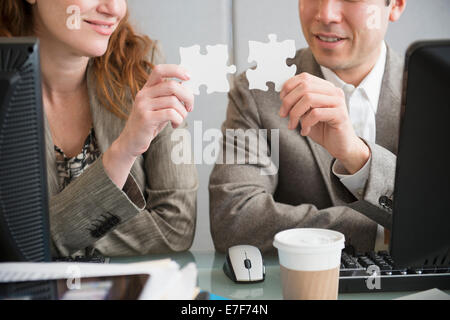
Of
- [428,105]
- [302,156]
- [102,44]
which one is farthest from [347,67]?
[428,105]

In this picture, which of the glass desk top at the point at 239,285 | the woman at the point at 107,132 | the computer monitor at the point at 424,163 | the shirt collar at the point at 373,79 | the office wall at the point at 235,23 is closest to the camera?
the computer monitor at the point at 424,163

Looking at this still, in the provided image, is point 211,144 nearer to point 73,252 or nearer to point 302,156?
point 302,156

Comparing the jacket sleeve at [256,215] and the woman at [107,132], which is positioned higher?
the woman at [107,132]

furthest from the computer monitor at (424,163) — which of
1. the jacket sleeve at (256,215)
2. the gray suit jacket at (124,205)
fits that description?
the gray suit jacket at (124,205)

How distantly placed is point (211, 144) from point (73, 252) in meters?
0.61

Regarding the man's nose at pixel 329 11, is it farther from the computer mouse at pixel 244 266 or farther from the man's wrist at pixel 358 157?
the computer mouse at pixel 244 266

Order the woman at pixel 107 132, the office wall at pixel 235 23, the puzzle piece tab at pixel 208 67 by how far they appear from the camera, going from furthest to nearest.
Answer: the office wall at pixel 235 23
the puzzle piece tab at pixel 208 67
the woman at pixel 107 132

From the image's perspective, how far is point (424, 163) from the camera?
586 millimetres

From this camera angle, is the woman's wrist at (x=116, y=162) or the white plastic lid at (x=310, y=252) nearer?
the white plastic lid at (x=310, y=252)

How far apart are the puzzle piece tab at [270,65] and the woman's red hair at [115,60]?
0.27 metres

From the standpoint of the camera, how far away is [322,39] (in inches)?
47.1

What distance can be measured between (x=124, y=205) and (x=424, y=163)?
0.53 meters

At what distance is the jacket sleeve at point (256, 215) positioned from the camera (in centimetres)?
98

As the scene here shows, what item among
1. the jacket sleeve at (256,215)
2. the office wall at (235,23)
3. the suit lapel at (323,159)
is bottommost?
the jacket sleeve at (256,215)
